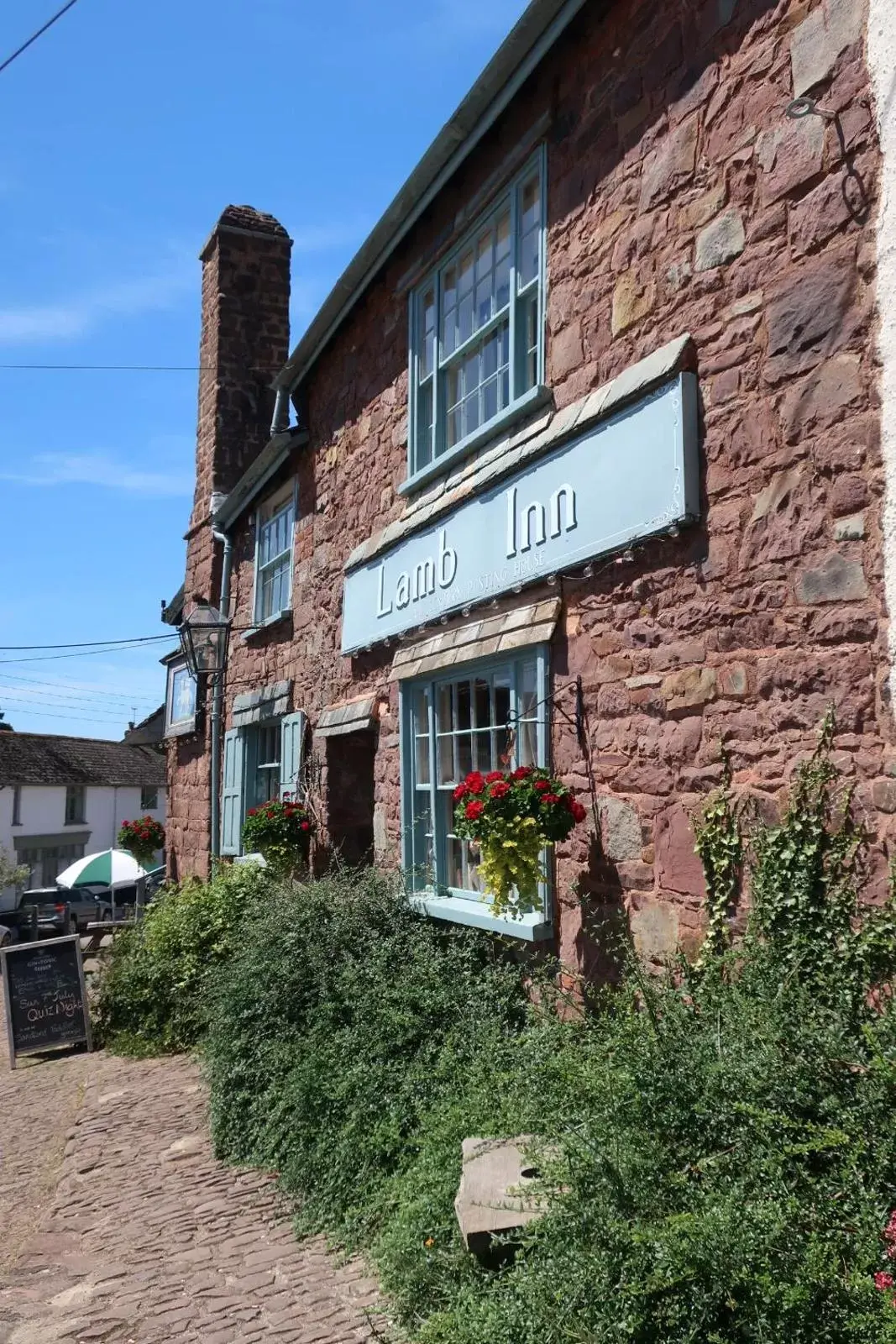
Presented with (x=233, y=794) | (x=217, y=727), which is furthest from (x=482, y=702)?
(x=217, y=727)

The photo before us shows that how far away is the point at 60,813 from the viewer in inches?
1622

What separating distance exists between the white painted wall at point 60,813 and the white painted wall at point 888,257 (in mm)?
36718

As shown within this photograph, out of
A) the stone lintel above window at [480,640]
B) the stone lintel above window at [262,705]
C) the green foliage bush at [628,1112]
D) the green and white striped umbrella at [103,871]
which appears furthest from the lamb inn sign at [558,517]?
the green and white striped umbrella at [103,871]

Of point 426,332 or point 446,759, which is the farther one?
point 426,332

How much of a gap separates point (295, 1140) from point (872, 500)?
12.7 feet

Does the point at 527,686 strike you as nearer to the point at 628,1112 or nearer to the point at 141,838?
the point at 628,1112

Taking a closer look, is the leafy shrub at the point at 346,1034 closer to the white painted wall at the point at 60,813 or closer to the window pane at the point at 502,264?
the window pane at the point at 502,264

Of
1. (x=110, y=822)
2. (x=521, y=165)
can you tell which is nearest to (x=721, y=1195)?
(x=521, y=165)

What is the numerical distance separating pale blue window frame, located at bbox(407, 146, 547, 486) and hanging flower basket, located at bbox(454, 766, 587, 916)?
84.6 inches

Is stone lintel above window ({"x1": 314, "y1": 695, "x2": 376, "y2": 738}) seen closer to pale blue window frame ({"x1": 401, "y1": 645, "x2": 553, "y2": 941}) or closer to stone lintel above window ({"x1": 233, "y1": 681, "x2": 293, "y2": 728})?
pale blue window frame ({"x1": 401, "y1": 645, "x2": 553, "y2": 941})

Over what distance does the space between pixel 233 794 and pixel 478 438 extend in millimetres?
6202

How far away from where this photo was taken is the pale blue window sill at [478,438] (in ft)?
19.8

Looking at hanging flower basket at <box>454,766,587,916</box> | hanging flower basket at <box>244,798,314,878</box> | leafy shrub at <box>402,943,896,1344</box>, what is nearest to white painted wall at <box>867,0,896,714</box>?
leafy shrub at <box>402,943,896,1344</box>

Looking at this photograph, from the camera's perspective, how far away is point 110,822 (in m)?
42.8
